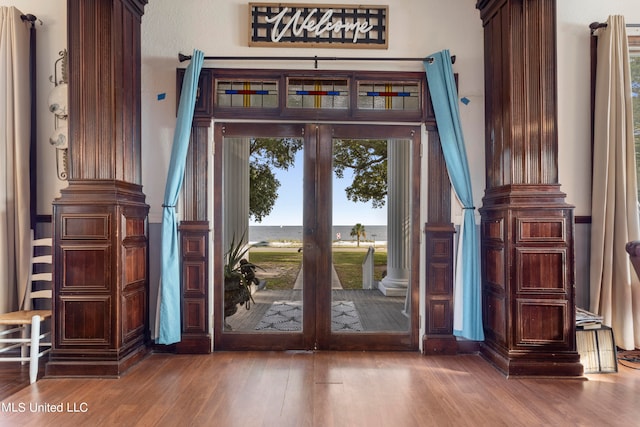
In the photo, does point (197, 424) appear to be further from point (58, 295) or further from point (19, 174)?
point (19, 174)

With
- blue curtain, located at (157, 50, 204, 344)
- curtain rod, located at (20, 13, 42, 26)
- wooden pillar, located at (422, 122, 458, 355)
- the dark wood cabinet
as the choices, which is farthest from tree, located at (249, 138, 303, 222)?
curtain rod, located at (20, 13, 42, 26)

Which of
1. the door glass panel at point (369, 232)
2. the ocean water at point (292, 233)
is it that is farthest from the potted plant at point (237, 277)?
the door glass panel at point (369, 232)

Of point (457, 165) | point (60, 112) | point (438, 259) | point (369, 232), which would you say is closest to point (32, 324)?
point (60, 112)

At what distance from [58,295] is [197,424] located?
1.56m

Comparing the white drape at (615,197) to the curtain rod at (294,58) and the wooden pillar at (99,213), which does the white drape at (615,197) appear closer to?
the curtain rod at (294,58)

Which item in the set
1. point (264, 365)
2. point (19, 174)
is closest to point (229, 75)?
point (19, 174)

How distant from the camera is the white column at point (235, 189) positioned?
3.70 meters

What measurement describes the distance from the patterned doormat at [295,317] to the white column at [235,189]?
0.75 m

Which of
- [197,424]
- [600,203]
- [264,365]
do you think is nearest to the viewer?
[197,424]

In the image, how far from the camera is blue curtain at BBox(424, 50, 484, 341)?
345 cm

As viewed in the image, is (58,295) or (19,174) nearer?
(58,295)

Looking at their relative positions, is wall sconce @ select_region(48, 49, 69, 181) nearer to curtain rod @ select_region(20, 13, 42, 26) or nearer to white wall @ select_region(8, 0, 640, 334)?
white wall @ select_region(8, 0, 640, 334)

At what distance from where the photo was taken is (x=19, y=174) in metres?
3.43

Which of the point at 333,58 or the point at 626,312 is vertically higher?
the point at 333,58
